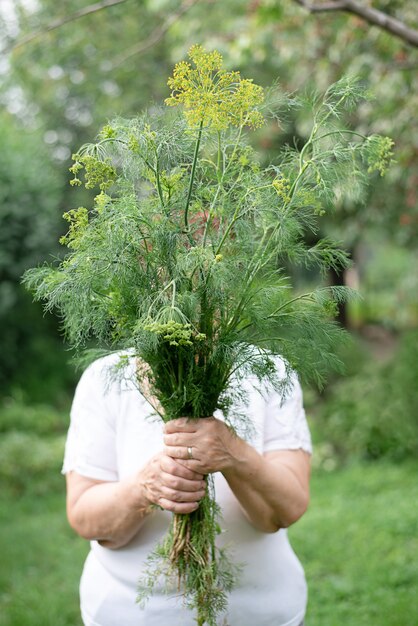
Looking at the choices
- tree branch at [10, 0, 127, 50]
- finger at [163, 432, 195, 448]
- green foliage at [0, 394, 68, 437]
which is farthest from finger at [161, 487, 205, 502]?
green foliage at [0, 394, 68, 437]

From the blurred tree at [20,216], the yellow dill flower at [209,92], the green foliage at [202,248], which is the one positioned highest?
the blurred tree at [20,216]

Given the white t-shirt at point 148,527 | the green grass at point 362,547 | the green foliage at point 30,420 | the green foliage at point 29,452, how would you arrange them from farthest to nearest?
the green foliage at point 30,420 < the green foliage at point 29,452 < the green grass at point 362,547 < the white t-shirt at point 148,527

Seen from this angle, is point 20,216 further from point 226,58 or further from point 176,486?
point 176,486

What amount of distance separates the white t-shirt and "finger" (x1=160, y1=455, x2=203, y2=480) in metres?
0.25

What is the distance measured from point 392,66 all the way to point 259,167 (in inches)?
128

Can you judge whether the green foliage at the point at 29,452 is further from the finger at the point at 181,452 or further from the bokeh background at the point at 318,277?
the finger at the point at 181,452

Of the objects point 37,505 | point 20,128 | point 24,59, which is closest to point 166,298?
point 37,505

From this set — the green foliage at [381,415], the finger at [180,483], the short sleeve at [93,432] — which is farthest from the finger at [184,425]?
the green foliage at [381,415]

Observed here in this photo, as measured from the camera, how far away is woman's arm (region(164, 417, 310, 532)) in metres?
1.91

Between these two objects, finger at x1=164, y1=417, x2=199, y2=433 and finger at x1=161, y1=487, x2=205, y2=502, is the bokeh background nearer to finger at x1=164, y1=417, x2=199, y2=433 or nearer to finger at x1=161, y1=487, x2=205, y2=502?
finger at x1=164, y1=417, x2=199, y2=433

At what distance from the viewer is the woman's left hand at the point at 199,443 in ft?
6.23

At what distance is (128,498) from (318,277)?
21.6 feet

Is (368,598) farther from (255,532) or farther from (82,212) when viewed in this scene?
(82,212)

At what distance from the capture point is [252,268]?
1.84 meters
